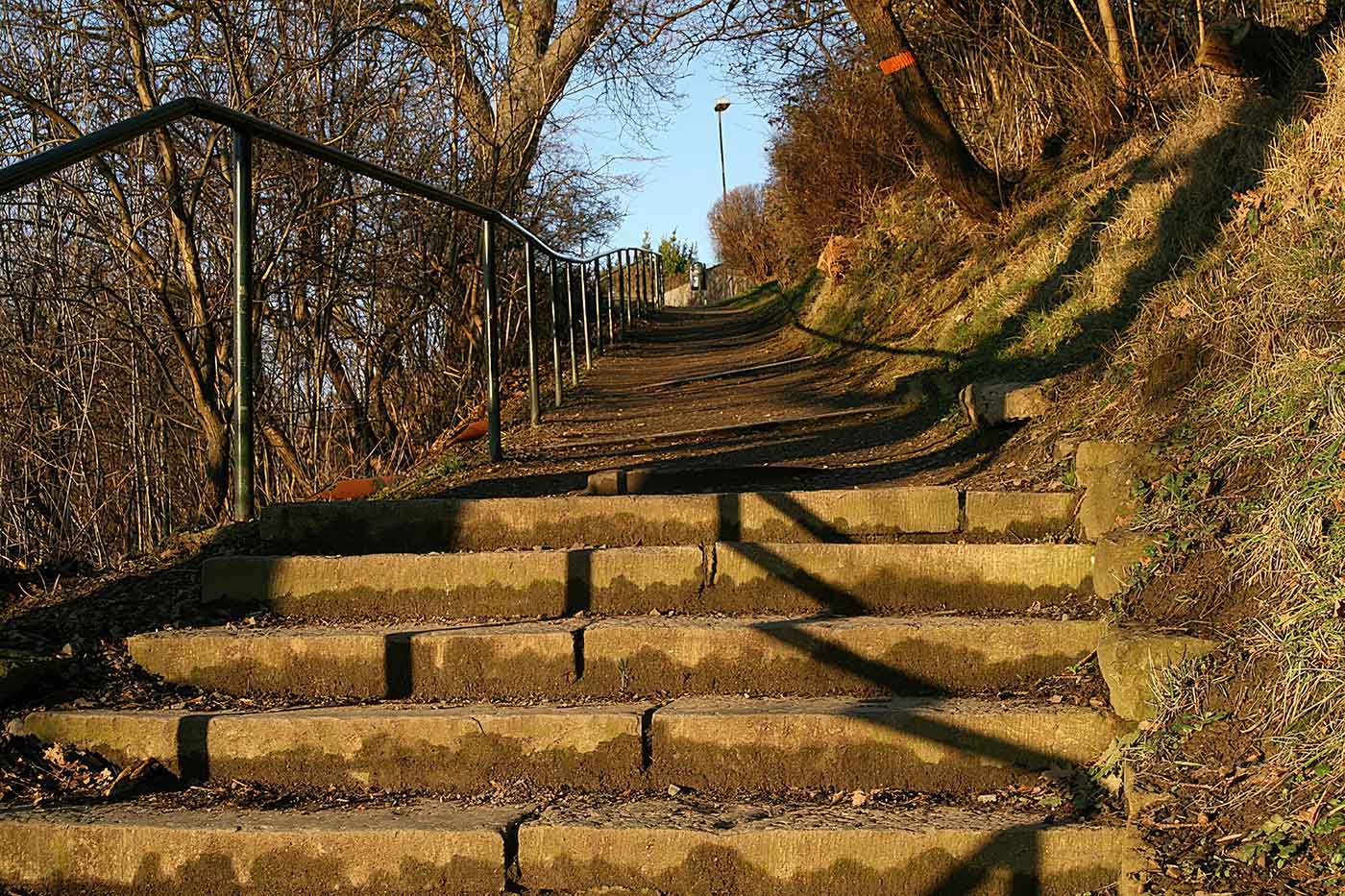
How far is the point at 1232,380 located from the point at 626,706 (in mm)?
1672

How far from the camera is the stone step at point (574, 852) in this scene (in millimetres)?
2246

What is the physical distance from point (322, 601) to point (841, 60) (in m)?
9.93

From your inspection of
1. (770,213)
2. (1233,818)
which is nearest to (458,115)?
(1233,818)

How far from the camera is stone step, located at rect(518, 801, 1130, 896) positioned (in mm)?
2227

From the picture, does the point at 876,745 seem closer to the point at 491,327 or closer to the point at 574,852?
the point at 574,852

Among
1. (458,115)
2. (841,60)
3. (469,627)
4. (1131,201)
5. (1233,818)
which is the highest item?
(841,60)

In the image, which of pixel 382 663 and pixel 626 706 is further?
pixel 382 663

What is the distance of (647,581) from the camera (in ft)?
10.8

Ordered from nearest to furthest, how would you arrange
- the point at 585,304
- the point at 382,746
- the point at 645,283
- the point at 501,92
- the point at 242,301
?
the point at 382,746 < the point at 242,301 < the point at 501,92 < the point at 585,304 < the point at 645,283

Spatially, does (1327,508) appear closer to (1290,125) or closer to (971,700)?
(971,700)

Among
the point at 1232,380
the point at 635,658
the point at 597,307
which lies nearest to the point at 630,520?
the point at 635,658

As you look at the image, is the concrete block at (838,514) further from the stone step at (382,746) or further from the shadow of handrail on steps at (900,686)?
the stone step at (382,746)

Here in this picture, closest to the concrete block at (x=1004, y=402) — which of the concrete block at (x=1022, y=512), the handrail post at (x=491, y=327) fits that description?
the concrete block at (x=1022, y=512)

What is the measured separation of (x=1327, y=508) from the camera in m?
2.43
